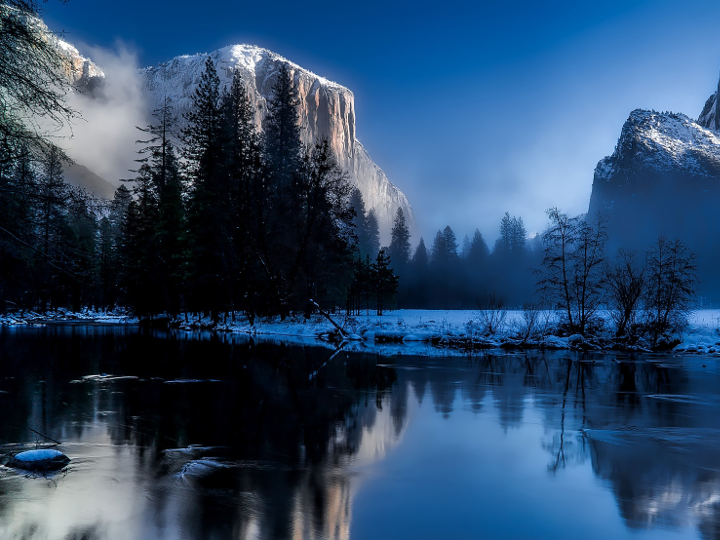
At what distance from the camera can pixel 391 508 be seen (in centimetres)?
513

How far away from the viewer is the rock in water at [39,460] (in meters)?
6.13

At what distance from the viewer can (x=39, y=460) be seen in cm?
626

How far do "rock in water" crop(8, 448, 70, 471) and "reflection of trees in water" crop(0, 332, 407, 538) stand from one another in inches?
36.1

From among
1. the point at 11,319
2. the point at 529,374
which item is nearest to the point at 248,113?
the point at 11,319

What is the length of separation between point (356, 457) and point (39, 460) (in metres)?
3.96

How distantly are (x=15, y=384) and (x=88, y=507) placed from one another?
31.2ft

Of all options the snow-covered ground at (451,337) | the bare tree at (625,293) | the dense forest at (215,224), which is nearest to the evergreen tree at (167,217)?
the dense forest at (215,224)

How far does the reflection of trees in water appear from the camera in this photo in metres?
4.91

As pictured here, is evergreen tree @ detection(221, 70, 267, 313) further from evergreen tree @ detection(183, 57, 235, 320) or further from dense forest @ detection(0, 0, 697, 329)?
evergreen tree @ detection(183, 57, 235, 320)

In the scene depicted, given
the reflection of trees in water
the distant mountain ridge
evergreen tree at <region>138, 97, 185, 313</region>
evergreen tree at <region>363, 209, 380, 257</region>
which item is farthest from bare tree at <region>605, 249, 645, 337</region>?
the distant mountain ridge

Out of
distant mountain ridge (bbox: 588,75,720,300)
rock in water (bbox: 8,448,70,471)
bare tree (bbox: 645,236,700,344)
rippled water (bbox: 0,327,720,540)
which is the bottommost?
rippled water (bbox: 0,327,720,540)

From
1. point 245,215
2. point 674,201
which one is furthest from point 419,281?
point 674,201

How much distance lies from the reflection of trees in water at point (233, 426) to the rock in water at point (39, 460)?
917mm

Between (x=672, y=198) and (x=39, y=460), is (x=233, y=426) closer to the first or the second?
(x=39, y=460)
